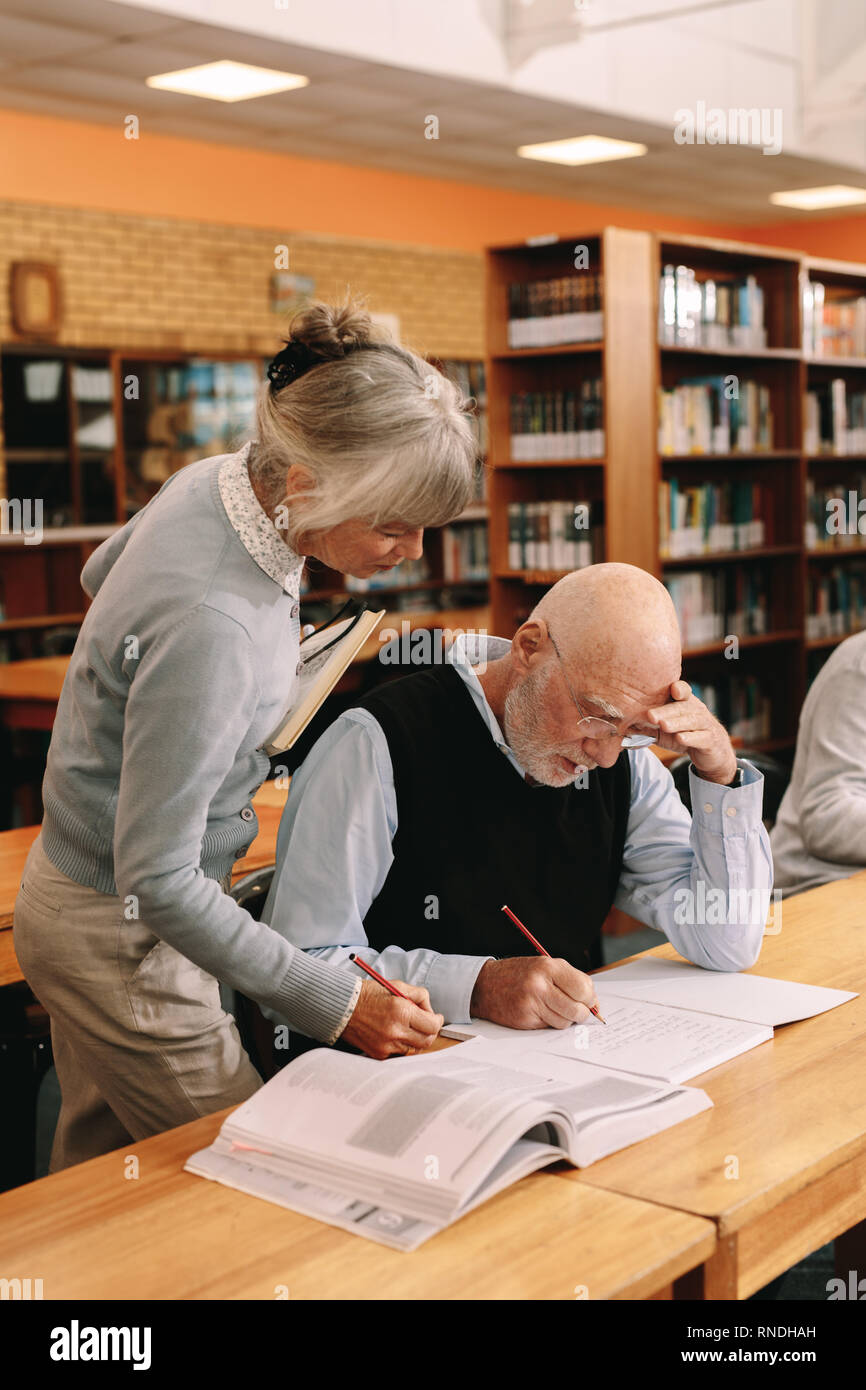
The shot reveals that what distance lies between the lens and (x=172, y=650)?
61.3 inches

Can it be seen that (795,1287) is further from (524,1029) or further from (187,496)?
(187,496)

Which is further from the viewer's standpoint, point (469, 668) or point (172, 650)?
point (469, 668)

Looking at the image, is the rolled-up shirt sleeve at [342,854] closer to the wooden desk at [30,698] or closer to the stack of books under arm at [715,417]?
the wooden desk at [30,698]

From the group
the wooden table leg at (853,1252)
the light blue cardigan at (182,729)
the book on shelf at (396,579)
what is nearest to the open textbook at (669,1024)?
the light blue cardigan at (182,729)

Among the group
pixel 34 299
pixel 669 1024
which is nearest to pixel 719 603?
pixel 34 299

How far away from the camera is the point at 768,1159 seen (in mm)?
1401

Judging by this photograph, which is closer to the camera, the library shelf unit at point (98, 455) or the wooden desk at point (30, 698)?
the wooden desk at point (30, 698)

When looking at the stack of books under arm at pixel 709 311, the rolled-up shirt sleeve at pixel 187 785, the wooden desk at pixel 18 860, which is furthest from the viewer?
the stack of books under arm at pixel 709 311

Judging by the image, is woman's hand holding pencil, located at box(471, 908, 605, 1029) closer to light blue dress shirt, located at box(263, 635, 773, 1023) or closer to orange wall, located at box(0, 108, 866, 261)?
light blue dress shirt, located at box(263, 635, 773, 1023)

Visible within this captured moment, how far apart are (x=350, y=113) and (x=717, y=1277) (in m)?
A: 6.72

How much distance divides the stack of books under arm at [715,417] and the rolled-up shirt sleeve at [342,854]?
3.91 m

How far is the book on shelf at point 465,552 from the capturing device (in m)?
8.95

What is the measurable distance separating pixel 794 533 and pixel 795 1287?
14.1 ft
